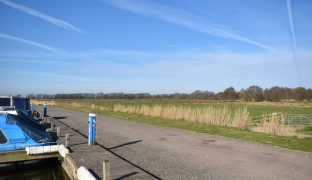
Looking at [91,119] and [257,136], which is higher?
[91,119]

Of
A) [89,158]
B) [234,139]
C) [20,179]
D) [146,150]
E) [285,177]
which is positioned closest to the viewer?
[285,177]

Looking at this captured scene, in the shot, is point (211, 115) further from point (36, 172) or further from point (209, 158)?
point (36, 172)

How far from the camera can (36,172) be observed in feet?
38.9

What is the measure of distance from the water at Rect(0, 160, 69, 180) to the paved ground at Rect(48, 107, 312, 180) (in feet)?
6.69

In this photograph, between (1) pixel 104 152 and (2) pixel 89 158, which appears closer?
(2) pixel 89 158

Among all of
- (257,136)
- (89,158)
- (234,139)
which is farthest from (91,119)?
(257,136)

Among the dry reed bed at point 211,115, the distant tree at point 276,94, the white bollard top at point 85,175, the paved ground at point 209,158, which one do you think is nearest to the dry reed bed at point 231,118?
the dry reed bed at point 211,115

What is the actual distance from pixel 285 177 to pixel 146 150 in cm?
526

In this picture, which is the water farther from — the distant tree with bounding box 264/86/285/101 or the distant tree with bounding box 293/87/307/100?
the distant tree with bounding box 293/87/307/100

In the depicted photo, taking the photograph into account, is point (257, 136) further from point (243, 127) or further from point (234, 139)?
point (243, 127)

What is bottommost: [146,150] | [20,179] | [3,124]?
[20,179]

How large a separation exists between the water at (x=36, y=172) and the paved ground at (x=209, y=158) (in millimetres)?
2038

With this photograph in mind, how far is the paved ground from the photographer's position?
29.0ft

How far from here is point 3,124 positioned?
12500mm
